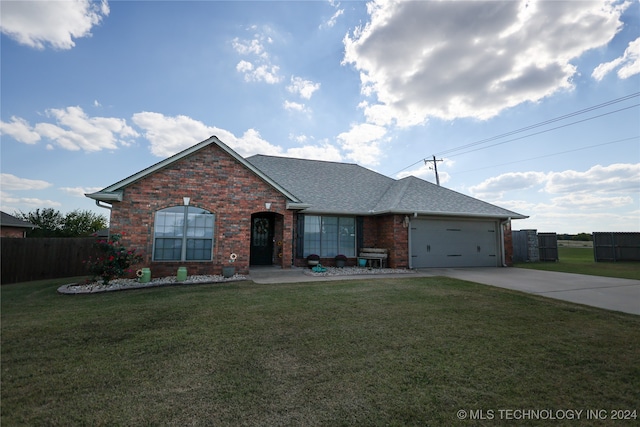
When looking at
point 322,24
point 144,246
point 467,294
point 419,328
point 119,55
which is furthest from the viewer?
point 322,24

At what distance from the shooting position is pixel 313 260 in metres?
12.8

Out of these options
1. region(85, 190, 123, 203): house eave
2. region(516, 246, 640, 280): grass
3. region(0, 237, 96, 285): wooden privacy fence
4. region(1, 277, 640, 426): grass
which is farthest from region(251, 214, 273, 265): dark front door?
region(516, 246, 640, 280): grass

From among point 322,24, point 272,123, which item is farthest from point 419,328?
point 272,123

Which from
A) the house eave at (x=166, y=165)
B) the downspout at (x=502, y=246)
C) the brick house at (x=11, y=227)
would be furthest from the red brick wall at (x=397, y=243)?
the brick house at (x=11, y=227)

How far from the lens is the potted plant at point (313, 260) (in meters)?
12.6

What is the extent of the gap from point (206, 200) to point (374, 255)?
801cm

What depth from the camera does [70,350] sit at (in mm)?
3959

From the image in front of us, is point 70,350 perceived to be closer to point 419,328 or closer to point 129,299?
point 129,299

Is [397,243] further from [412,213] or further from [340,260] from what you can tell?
[340,260]

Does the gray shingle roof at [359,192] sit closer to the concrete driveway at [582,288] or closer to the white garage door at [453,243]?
the white garage door at [453,243]

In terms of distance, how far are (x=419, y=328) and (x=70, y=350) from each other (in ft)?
18.1

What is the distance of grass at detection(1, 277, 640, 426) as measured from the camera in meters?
2.62

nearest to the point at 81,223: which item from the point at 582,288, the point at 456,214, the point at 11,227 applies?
the point at 11,227

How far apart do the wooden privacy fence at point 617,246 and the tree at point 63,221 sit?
41281 millimetres
